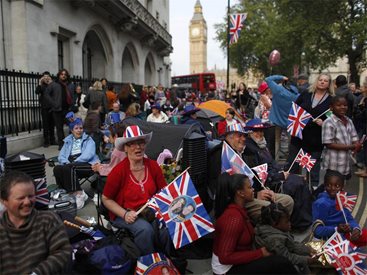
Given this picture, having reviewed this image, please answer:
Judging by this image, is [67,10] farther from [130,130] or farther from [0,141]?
[130,130]

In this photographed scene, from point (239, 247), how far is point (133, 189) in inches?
45.2

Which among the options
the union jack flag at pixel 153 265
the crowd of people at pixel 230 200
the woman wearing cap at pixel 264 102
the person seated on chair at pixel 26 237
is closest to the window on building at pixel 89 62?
the woman wearing cap at pixel 264 102

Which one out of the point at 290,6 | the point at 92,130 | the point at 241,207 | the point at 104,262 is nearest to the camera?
the point at 104,262

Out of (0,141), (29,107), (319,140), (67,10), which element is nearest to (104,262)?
(0,141)

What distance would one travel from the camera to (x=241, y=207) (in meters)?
3.63

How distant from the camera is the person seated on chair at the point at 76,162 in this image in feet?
18.7

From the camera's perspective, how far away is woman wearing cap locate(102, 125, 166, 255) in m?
3.53

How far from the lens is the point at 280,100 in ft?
24.8

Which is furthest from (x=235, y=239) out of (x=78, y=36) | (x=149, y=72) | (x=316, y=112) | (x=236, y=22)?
(x=149, y=72)

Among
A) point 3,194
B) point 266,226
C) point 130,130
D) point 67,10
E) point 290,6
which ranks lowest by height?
point 266,226

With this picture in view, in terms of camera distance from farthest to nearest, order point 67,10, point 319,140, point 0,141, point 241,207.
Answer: point 67,10 < point 319,140 < point 0,141 < point 241,207

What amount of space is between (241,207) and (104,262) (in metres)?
1.37

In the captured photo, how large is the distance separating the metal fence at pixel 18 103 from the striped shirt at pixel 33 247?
7.03m

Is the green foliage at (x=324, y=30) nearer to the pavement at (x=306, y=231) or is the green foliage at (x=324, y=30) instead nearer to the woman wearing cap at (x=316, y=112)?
the pavement at (x=306, y=231)
